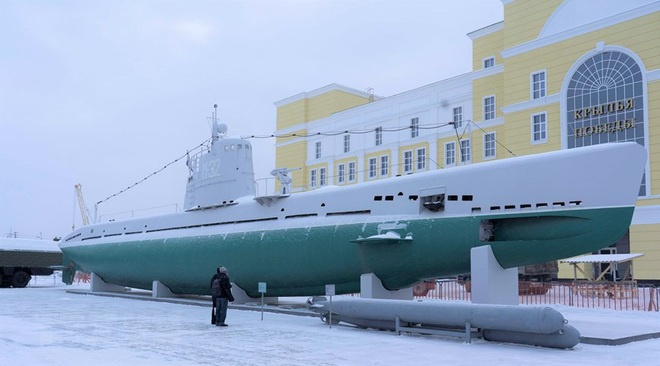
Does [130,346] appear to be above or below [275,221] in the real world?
below

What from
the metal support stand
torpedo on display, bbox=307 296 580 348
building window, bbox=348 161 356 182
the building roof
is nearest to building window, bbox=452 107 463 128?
building window, bbox=348 161 356 182

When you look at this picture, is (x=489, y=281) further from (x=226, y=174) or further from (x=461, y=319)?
(x=226, y=174)

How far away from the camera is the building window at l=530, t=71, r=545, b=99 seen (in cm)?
3241

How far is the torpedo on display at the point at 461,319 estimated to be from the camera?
995 centimetres

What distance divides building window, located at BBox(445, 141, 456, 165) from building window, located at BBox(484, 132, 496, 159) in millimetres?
2195

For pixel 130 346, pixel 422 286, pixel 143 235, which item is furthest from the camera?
pixel 422 286

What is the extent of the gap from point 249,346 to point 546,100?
25.8 metres

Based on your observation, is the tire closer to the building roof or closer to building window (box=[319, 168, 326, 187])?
building window (box=[319, 168, 326, 187])

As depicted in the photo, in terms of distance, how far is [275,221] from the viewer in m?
17.4

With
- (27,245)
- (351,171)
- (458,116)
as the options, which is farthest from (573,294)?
(351,171)

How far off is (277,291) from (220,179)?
4.82 m

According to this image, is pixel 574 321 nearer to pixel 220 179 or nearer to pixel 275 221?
pixel 275 221

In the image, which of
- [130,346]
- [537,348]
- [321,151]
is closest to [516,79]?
[321,151]

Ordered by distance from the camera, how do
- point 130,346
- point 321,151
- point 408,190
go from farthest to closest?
point 321,151, point 408,190, point 130,346
